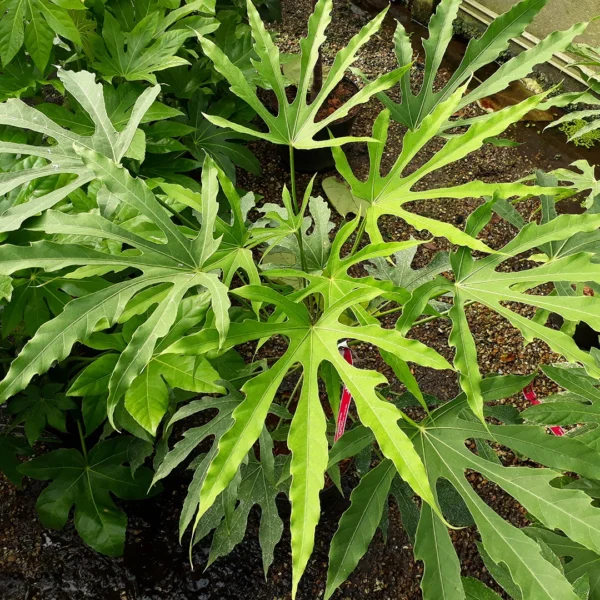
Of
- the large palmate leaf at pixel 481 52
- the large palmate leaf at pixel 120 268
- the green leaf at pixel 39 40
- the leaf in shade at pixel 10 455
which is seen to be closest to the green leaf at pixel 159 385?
the large palmate leaf at pixel 120 268

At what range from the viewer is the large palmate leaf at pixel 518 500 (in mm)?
906

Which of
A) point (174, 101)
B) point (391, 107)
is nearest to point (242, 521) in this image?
point (391, 107)

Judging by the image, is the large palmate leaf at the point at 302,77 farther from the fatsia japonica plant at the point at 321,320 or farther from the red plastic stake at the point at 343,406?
the red plastic stake at the point at 343,406

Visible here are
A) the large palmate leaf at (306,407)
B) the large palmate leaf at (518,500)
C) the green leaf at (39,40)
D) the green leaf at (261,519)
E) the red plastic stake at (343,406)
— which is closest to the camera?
the large palmate leaf at (306,407)

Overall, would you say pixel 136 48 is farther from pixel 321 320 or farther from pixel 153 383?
pixel 321 320

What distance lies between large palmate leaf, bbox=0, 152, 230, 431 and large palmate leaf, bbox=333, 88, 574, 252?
1.04 feet

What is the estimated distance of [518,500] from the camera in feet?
3.14

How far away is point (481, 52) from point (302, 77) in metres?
0.39

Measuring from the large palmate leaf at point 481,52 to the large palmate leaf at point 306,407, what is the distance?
21.2 inches

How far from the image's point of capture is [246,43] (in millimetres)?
1910

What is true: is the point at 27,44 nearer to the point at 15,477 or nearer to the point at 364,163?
the point at 15,477

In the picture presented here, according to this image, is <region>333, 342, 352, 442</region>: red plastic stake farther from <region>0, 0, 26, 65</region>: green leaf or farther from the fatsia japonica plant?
<region>0, 0, 26, 65</region>: green leaf

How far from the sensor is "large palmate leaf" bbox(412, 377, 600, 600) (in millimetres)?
906

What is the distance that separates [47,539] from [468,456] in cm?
134
